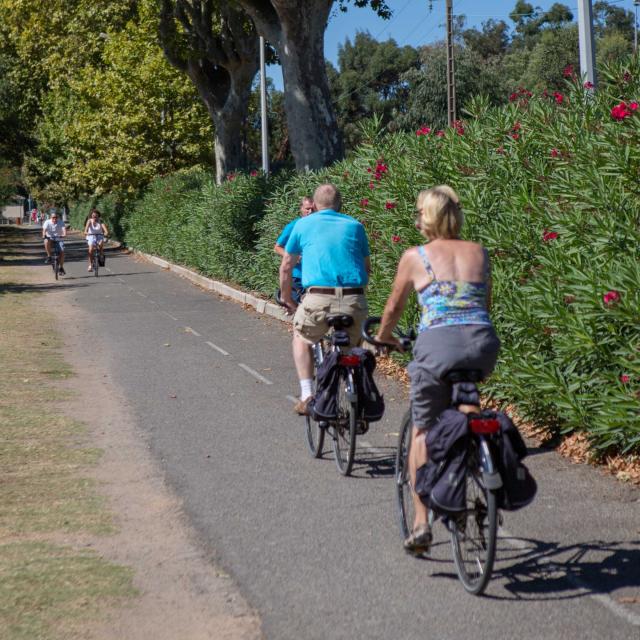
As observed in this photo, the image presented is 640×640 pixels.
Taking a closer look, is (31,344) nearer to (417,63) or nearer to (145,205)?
(145,205)

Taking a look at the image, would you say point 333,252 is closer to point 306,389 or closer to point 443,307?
point 306,389

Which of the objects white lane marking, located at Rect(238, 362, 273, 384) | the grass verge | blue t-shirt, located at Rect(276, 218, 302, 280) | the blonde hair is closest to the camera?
the grass verge

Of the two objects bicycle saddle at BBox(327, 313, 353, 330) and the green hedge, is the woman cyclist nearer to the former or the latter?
the green hedge

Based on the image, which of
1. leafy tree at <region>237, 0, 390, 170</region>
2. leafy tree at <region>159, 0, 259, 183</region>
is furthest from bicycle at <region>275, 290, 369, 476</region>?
leafy tree at <region>159, 0, 259, 183</region>

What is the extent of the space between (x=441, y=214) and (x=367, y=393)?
2519mm

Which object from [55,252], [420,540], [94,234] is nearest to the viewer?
[420,540]

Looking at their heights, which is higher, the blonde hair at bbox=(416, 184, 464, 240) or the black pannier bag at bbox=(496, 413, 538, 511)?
the blonde hair at bbox=(416, 184, 464, 240)

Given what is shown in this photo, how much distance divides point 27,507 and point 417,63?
89.0 metres

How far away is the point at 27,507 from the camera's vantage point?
6.96m

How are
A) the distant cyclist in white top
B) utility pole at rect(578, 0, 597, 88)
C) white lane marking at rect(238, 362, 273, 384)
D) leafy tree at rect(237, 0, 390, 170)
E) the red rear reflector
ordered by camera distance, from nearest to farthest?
the red rear reflector
utility pole at rect(578, 0, 597, 88)
white lane marking at rect(238, 362, 273, 384)
leafy tree at rect(237, 0, 390, 170)
the distant cyclist in white top

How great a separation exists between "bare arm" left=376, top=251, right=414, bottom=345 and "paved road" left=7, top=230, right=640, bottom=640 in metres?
1.23

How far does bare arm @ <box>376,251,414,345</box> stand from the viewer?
532 cm

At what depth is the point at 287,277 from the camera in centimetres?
854

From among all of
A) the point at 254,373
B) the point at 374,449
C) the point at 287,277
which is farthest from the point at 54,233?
the point at 374,449
